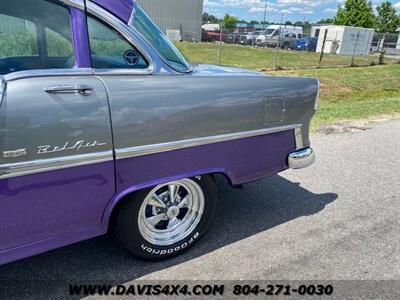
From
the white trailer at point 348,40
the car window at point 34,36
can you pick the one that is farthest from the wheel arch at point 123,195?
the white trailer at point 348,40

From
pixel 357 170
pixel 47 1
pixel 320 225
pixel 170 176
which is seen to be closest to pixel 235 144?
pixel 170 176

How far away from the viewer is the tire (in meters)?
2.58

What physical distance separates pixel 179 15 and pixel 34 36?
39638 mm

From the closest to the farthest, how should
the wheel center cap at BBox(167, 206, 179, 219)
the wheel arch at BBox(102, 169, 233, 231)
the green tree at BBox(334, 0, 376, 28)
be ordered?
the wheel arch at BBox(102, 169, 233, 231), the wheel center cap at BBox(167, 206, 179, 219), the green tree at BBox(334, 0, 376, 28)

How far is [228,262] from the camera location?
288 centimetres

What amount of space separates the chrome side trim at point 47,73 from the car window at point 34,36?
9cm

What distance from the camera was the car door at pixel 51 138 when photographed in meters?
1.93

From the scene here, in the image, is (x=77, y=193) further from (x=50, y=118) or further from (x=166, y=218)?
(x=166, y=218)

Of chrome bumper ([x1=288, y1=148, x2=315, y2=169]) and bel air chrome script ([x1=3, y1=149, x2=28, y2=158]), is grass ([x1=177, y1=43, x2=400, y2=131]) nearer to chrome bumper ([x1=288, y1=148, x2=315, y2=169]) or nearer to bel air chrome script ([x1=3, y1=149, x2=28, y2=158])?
chrome bumper ([x1=288, y1=148, x2=315, y2=169])

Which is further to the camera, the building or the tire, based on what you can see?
the building

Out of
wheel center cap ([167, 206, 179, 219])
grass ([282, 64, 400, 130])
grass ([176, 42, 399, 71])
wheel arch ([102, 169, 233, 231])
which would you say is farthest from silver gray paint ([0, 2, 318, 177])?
grass ([176, 42, 399, 71])

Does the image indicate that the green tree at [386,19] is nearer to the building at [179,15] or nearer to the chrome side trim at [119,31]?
the building at [179,15]

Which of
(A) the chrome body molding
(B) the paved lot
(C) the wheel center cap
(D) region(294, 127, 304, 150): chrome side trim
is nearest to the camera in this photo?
(A) the chrome body molding

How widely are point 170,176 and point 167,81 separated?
0.65m
